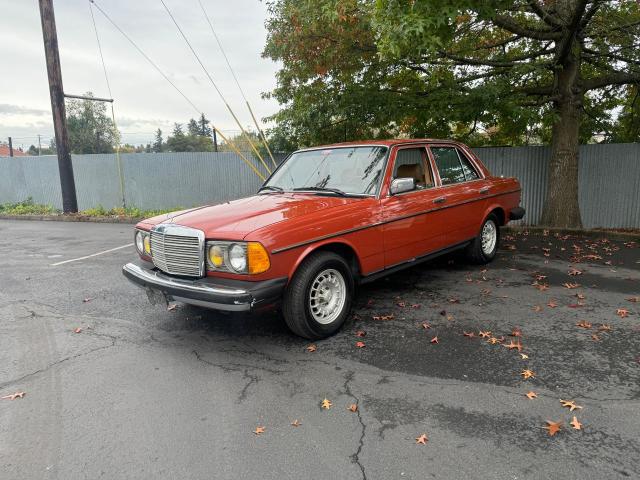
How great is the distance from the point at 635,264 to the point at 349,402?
5.65m

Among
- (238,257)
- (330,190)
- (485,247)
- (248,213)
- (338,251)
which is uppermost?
(330,190)

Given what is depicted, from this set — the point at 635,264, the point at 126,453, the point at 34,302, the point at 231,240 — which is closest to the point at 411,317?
the point at 231,240

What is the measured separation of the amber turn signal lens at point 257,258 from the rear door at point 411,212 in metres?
1.54

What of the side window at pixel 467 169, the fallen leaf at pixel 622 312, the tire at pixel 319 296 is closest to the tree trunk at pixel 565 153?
the side window at pixel 467 169

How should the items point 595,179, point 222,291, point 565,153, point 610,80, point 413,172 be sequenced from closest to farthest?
point 222,291 → point 413,172 → point 610,80 → point 565,153 → point 595,179

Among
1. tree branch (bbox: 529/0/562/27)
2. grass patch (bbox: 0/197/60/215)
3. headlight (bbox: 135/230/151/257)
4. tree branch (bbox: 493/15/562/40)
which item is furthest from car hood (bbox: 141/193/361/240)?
grass patch (bbox: 0/197/60/215)

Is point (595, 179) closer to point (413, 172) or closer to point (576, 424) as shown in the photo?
point (413, 172)

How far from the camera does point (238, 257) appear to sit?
12.2ft

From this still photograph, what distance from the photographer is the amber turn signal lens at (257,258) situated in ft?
12.0

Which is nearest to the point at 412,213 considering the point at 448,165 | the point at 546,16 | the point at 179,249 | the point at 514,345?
the point at 448,165

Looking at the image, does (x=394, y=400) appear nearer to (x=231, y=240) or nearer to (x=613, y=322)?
(x=231, y=240)

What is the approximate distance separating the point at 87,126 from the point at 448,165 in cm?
3865

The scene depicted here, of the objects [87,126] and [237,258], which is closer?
[237,258]

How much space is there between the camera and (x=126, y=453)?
8.79 feet
